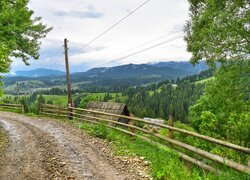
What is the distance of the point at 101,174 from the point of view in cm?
902

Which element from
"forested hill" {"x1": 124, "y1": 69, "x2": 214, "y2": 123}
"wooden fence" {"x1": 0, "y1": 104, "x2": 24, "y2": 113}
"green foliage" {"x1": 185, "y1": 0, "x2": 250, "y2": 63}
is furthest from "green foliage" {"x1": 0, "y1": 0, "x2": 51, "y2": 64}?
"forested hill" {"x1": 124, "y1": 69, "x2": 214, "y2": 123}

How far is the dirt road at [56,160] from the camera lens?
9016mm

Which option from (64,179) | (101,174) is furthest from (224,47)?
(64,179)

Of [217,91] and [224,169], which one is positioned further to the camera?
[217,91]

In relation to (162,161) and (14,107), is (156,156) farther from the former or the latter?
(14,107)

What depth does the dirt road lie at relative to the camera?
9.02m

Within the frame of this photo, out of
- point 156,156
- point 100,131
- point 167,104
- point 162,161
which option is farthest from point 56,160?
point 167,104

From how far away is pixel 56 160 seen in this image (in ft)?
34.3

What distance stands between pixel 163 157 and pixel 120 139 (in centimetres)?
451

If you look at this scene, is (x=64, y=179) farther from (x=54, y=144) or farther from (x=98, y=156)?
(x=54, y=144)

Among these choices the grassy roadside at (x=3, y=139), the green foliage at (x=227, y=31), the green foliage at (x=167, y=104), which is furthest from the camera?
the green foliage at (x=167, y=104)

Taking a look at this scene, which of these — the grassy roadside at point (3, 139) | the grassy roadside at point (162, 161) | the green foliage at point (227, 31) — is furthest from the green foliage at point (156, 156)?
the green foliage at point (227, 31)

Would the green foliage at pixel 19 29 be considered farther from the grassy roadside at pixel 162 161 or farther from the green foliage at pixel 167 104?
the green foliage at pixel 167 104

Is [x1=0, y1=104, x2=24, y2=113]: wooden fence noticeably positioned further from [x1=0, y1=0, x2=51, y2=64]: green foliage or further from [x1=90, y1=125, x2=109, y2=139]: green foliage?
[x1=90, y1=125, x2=109, y2=139]: green foliage
